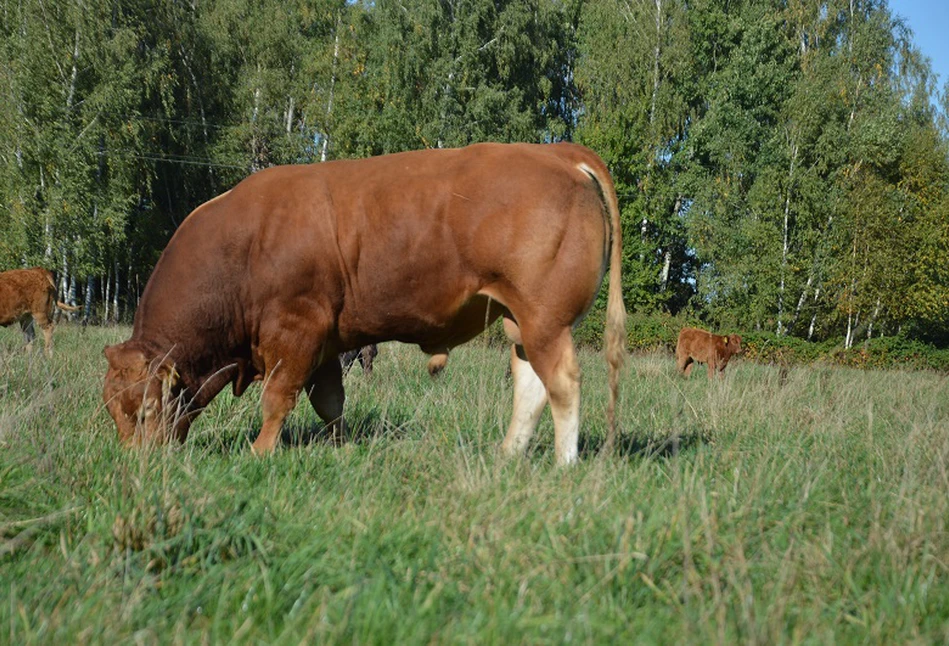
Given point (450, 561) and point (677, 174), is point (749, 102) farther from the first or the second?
point (450, 561)

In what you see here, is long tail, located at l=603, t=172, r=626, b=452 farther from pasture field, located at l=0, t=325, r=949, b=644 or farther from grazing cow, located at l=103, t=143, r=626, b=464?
pasture field, located at l=0, t=325, r=949, b=644

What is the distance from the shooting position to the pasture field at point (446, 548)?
231 centimetres

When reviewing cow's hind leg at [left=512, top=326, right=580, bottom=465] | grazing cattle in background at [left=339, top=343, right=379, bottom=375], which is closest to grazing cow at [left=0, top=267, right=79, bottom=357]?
grazing cattle in background at [left=339, top=343, right=379, bottom=375]

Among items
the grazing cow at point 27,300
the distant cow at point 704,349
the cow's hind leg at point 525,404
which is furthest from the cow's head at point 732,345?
the grazing cow at point 27,300

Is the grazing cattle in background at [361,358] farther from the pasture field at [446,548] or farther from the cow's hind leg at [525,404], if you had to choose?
the pasture field at [446,548]

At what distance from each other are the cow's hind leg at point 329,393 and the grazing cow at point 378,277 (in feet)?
1.07

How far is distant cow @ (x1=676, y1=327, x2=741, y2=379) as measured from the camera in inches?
617

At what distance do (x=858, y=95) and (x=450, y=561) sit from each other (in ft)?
112

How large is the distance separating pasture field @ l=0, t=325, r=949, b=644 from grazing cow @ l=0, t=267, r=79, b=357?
11.6 meters

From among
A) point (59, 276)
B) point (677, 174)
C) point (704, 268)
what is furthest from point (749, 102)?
point (59, 276)

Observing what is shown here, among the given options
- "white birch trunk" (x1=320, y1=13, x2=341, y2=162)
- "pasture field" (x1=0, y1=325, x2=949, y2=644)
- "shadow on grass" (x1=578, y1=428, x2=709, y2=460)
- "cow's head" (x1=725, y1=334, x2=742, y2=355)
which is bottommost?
"cow's head" (x1=725, y1=334, x2=742, y2=355)

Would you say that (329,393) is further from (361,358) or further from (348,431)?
(361,358)

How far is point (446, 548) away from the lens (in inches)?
114

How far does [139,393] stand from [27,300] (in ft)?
39.5
